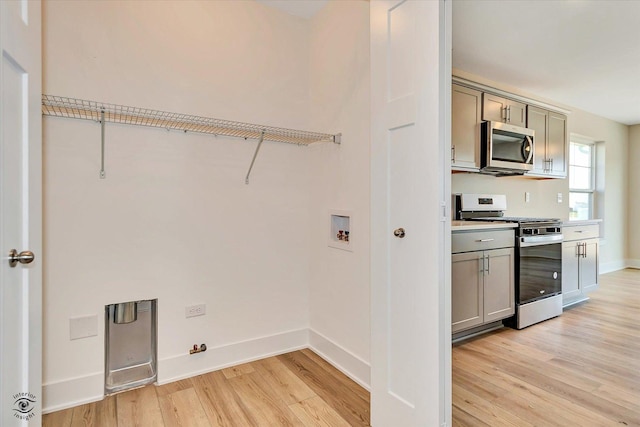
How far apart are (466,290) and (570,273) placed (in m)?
1.81

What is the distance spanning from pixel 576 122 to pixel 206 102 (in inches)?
208

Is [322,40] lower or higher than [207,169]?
higher

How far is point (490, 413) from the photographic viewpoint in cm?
179

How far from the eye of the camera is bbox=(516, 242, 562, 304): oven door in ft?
9.87

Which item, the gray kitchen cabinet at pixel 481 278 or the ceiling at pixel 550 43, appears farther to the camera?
the gray kitchen cabinet at pixel 481 278

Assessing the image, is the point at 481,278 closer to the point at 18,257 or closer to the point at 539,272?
the point at 539,272

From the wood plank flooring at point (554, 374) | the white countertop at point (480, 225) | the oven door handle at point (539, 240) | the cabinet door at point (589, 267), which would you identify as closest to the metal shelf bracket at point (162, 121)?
the white countertop at point (480, 225)

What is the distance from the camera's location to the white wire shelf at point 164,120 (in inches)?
69.2

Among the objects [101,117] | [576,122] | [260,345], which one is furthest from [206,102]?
[576,122]

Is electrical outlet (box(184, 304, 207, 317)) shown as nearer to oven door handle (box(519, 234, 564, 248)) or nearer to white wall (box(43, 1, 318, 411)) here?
white wall (box(43, 1, 318, 411))

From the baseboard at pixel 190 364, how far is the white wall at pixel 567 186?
2.23 m

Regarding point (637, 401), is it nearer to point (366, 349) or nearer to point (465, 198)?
point (366, 349)

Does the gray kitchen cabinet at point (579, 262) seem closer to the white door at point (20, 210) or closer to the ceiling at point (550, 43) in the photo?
the ceiling at point (550, 43)

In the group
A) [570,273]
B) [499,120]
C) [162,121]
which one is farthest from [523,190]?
[162,121]
